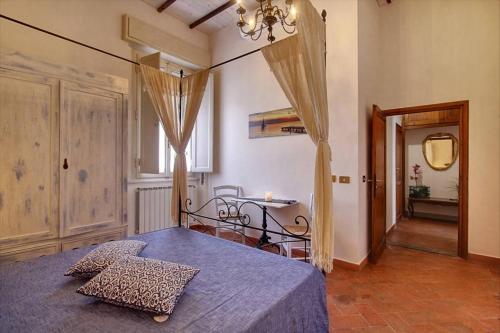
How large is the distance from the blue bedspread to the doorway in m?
2.21

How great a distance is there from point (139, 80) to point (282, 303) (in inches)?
142

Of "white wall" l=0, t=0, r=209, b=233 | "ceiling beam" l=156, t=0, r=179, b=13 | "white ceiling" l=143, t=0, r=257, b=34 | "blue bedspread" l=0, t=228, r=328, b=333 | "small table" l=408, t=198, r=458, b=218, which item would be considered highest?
"white ceiling" l=143, t=0, r=257, b=34

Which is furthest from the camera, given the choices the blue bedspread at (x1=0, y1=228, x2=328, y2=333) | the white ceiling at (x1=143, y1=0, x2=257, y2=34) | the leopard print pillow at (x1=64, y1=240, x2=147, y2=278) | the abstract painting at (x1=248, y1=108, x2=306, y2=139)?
the white ceiling at (x1=143, y1=0, x2=257, y2=34)

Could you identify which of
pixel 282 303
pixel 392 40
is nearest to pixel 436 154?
pixel 392 40

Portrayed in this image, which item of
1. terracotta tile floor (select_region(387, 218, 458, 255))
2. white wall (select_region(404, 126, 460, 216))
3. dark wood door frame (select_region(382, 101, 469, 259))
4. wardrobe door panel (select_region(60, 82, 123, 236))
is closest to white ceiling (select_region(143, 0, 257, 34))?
wardrobe door panel (select_region(60, 82, 123, 236))

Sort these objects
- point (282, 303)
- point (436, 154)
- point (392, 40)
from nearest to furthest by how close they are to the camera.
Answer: point (282, 303) → point (392, 40) → point (436, 154)

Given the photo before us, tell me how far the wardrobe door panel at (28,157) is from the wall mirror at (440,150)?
6965 millimetres

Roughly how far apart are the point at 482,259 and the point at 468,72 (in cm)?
247

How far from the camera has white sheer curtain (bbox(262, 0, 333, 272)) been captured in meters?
1.73

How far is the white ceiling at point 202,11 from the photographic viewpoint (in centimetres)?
374

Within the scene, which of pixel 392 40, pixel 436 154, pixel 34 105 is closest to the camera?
pixel 34 105

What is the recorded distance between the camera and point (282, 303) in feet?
3.94

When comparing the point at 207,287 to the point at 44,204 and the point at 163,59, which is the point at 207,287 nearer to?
the point at 44,204

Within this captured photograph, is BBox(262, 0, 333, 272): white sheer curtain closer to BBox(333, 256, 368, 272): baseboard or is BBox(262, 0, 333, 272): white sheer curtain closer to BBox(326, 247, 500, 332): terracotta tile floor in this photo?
BBox(326, 247, 500, 332): terracotta tile floor
